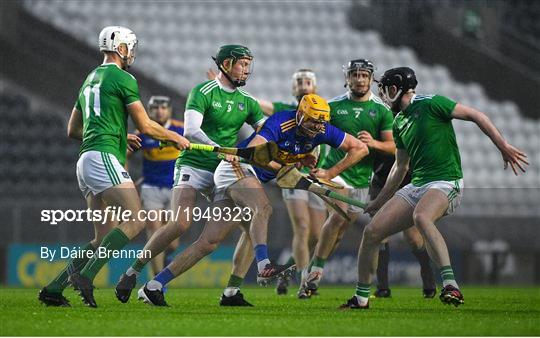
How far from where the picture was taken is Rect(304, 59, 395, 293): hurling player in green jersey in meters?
10.2

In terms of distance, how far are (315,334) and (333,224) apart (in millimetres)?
3540

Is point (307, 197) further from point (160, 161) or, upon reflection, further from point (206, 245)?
point (206, 245)

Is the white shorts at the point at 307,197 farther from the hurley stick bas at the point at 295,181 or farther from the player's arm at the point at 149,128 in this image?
the player's arm at the point at 149,128

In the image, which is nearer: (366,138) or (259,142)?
(259,142)

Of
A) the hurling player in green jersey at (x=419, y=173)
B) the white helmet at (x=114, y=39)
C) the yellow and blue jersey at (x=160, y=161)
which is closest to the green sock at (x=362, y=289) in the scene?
the hurling player in green jersey at (x=419, y=173)

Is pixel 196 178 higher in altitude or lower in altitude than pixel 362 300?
higher

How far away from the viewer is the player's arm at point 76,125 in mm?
8758

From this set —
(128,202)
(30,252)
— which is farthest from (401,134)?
(30,252)

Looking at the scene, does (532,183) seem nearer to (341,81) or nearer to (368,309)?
(341,81)

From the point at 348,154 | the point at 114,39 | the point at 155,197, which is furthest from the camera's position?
the point at 155,197

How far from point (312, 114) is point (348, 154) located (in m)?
0.84

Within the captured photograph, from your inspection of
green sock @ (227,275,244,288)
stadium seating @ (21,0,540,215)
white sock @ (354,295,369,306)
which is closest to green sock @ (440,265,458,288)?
white sock @ (354,295,369,306)

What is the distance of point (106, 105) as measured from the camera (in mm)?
8422

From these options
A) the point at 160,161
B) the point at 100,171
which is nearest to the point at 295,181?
the point at 100,171
